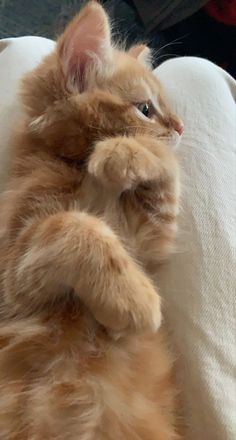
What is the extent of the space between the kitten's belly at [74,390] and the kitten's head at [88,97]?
12.0 inches

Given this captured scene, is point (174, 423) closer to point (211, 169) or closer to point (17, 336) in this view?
point (17, 336)

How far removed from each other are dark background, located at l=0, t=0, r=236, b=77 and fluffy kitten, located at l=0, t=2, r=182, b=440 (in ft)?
2.50

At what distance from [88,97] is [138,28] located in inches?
41.2

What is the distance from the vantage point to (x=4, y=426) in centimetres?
82

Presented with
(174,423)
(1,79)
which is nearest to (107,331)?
(174,423)

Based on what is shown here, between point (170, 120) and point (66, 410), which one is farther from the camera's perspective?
point (170, 120)

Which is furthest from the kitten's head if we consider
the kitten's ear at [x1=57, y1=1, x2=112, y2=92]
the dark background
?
the dark background

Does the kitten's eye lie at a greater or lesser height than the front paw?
greater

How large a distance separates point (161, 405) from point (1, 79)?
746 mm

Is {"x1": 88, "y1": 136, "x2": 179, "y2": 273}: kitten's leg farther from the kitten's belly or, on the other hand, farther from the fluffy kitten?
the kitten's belly

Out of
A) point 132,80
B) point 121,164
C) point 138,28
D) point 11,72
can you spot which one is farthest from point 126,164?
point 138,28

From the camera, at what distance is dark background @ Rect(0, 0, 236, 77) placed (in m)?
1.86

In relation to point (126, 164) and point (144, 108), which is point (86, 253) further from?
point (144, 108)

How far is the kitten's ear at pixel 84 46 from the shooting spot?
103 cm
